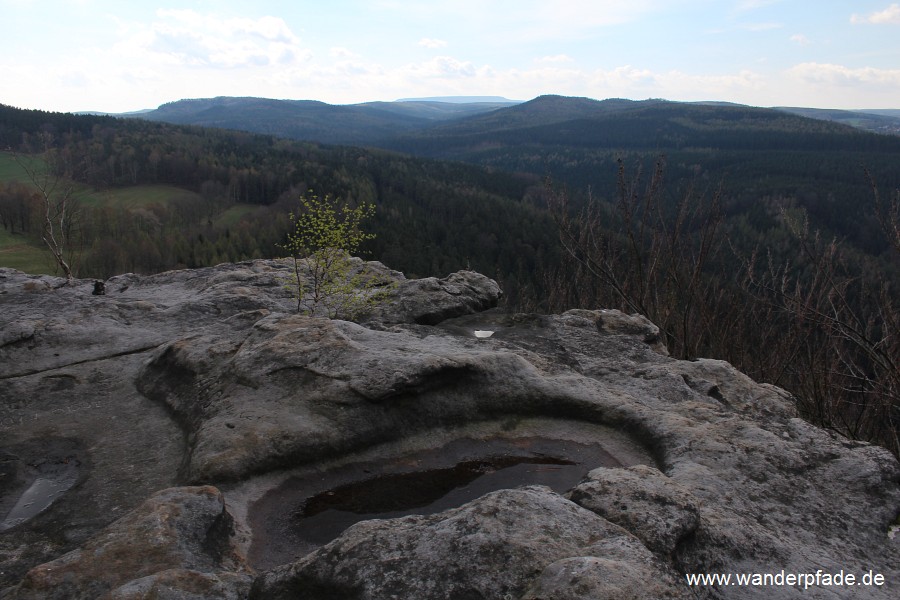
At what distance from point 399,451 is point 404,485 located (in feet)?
3.20

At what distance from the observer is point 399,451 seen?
10.1 meters

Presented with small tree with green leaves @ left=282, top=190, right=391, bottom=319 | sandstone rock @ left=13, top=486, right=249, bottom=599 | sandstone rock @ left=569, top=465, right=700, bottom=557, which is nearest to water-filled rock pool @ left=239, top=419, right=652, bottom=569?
sandstone rock @ left=13, top=486, right=249, bottom=599

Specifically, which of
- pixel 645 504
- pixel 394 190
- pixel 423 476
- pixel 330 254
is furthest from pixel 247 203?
pixel 645 504

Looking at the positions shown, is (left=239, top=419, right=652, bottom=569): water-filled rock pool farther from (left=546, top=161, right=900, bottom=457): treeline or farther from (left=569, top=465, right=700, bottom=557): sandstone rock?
(left=546, top=161, right=900, bottom=457): treeline

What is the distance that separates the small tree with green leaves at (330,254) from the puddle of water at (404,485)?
726cm

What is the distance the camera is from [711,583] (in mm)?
6004

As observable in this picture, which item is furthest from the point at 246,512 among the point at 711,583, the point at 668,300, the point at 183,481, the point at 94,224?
the point at 94,224

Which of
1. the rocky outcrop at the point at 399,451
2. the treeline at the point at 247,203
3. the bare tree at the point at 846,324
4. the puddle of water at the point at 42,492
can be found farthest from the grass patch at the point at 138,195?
the bare tree at the point at 846,324

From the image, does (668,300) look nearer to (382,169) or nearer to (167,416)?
(167,416)

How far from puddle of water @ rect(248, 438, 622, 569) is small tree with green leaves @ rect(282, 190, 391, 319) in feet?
23.8

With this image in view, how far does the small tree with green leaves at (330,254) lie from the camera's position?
15.9 m

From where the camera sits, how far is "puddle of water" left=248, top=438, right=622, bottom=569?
7.96 metres

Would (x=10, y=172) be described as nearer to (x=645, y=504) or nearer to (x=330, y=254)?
(x=330, y=254)

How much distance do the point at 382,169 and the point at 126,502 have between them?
549 ft
